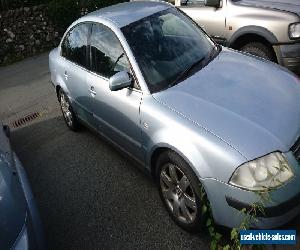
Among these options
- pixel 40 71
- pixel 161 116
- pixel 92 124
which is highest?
pixel 161 116

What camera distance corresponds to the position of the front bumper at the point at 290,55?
225 inches

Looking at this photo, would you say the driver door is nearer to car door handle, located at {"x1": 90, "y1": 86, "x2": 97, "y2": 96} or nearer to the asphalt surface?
car door handle, located at {"x1": 90, "y1": 86, "x2": 97, "y2": 96}

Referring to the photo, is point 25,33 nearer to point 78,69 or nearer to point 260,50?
point 78,69

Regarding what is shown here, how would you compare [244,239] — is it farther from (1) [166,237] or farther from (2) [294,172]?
(1) [166,237]

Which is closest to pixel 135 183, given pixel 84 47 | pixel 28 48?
pixel 84 47

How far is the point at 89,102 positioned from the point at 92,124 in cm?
34

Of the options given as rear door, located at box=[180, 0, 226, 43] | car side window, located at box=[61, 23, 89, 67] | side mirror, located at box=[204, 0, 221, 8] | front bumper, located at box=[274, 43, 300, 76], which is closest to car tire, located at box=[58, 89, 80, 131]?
car side window, located at box=[61, 23, 89, 67]

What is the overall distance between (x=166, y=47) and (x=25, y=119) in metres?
3.61

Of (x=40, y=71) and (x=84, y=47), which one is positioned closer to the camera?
(x=84, y=47)

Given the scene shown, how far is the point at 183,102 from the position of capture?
3.59m

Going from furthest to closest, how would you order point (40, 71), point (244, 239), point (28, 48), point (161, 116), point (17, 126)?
point (28, 48) < point (40, 71) < point (17, 126) < point (161, 116) < point (244, 239)

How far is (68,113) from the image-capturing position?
5969 mm

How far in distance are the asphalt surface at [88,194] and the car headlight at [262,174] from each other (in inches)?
33.0

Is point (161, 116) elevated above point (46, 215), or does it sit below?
above
